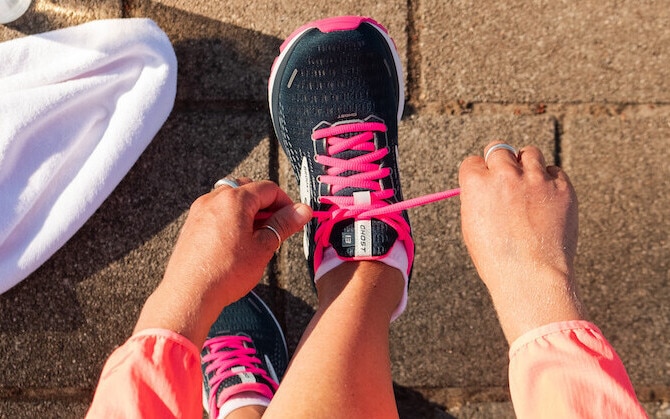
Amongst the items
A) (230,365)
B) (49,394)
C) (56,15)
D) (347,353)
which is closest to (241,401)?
(230,365)

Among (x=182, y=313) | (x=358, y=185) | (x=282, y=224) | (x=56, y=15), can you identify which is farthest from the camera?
(x=56, y=15)

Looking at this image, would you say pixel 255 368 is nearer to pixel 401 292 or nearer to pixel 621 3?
pixel 401 292

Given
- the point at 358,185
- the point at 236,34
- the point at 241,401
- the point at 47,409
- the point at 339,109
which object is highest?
the point at 236,34

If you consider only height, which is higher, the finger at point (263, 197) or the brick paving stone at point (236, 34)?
the brick paving stone at point (236, 34)

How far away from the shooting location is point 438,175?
1.36m

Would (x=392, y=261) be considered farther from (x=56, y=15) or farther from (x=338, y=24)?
(x=56, y=15)

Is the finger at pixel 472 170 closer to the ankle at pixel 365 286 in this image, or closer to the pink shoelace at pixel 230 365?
the ankle at pixel 365 286

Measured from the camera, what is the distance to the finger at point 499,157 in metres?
1.04

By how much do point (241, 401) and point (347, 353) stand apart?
1.33 ft

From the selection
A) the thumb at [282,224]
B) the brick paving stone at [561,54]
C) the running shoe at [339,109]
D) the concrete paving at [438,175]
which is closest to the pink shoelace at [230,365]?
the concrete paving at [438,175]

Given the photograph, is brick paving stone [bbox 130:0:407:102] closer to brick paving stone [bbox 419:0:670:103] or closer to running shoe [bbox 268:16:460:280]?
running shoe [bbox 268:16:460:280]

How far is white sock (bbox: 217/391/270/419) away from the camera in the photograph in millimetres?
1220

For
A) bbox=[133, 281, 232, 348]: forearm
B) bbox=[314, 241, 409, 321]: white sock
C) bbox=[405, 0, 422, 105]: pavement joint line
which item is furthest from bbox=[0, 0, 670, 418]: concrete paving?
bbox=[133, 281, 232, 348]: forearm

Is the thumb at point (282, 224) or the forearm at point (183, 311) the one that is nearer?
the forearm at point (183, 311)
